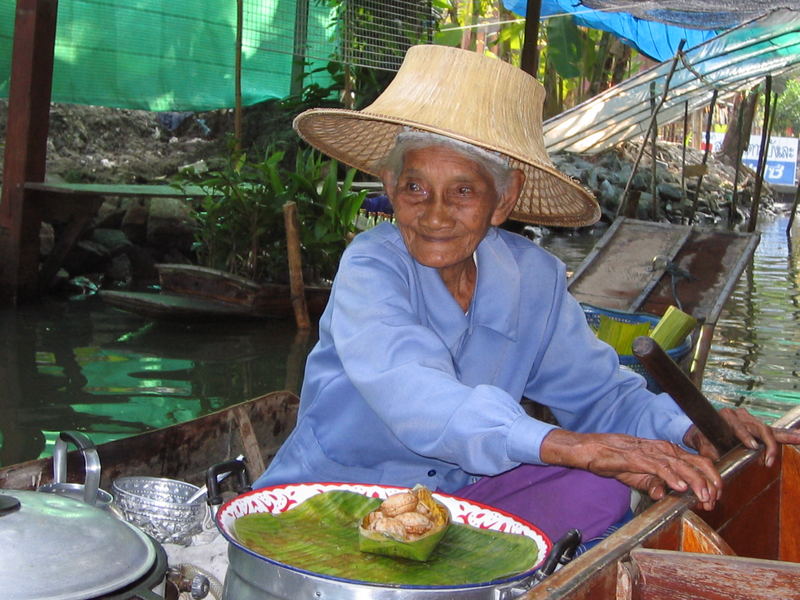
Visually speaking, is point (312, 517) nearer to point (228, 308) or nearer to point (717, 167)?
point (228, 308)

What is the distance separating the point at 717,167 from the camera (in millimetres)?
22719

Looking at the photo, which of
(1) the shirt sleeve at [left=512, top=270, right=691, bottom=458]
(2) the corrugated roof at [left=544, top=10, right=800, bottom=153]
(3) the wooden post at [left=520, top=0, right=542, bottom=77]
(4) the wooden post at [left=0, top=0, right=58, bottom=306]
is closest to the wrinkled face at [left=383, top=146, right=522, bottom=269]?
(1) the shirt sleeve at [left=512, top=270, right=691, bottom=458]

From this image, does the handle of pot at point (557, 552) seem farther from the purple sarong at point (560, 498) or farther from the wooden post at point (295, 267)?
the wooden post at point (295, 267)

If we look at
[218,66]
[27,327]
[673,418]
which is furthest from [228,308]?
[673,418]

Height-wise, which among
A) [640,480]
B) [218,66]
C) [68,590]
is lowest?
[68,590]

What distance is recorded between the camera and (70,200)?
655cm

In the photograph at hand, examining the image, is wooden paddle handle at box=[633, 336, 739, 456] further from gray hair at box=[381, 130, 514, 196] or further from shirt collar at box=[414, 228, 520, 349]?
gray hair at box=[381, 130, 514, 196]

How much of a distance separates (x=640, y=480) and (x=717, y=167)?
74.0 feet

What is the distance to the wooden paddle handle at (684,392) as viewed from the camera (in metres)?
1.44

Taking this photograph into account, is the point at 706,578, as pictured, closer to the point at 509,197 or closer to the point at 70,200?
the point at 509,197

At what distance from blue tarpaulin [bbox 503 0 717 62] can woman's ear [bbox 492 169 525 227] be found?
7.58 m

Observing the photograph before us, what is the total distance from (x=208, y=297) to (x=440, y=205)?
14.7 ft

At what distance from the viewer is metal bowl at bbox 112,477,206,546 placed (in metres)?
2.20

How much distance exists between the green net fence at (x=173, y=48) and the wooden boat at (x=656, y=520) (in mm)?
4543
